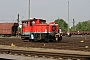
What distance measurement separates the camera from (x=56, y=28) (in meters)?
28.1

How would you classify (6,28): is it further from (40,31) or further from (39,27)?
(40,31)

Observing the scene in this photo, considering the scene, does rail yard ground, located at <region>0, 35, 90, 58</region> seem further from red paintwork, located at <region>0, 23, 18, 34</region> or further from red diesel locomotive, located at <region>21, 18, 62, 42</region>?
red paintwork, located at <region>0, 23, 18, 34</region>

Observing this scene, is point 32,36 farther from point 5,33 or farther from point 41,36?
point 5,33

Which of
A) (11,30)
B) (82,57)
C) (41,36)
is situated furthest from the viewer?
(11,30)

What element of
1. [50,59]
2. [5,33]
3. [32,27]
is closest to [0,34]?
[5,33]

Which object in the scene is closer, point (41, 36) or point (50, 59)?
point (50, 59)

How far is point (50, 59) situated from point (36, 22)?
16.9 meters

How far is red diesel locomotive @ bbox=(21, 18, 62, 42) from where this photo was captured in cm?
2719

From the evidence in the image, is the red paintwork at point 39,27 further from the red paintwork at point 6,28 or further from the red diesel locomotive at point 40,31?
the red paintwork at point 6,28

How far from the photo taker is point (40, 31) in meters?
27.7

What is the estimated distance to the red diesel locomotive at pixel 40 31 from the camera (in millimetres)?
27188

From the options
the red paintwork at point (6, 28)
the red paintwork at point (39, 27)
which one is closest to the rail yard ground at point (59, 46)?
the red paintwork at point (39, 27)

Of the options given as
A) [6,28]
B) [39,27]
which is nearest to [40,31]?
[39,27]

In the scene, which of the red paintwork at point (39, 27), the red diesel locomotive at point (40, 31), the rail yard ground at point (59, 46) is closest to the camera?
the rail yard ground at point (59, 46)
